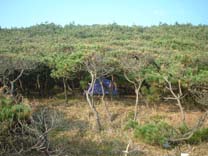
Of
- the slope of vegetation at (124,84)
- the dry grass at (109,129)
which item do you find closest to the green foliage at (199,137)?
the slope of vegetation at (124,84)

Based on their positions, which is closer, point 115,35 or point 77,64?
point 77,64

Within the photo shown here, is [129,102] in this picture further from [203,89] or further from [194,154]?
[194,154]

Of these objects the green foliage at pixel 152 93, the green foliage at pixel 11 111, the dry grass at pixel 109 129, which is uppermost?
the green foliage at pixel 11 111

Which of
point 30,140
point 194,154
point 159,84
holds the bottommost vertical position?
point 194,154

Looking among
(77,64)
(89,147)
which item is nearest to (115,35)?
(77,64)

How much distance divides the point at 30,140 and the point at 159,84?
7.24m

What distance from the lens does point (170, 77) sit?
48.5 feet

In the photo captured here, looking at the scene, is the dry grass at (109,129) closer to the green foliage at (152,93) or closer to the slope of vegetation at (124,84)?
the slope of vegetation at (124,84)

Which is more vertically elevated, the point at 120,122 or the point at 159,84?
the point at 159,84

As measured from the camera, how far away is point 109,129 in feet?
43.8

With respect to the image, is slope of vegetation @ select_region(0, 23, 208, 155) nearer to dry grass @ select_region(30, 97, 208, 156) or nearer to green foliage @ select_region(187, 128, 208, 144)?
green foliage @ select_region(187, 128, 208, 144)

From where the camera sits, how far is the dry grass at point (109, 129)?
1114 centimetres

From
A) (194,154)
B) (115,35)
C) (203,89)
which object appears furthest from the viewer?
(115,35)

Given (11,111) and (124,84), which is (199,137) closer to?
(11,111)
